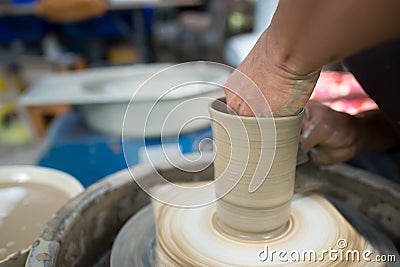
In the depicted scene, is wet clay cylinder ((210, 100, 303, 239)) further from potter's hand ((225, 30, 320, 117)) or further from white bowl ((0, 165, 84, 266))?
white bowl ((0, 165, 84, 266))

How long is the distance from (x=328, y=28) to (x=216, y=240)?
17.1 inches

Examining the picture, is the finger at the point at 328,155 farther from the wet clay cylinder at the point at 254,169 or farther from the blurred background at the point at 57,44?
the blurred background at the point at 57,44

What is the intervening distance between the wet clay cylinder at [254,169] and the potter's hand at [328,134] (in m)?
0.14

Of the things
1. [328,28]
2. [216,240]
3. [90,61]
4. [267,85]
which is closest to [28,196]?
[216,240]

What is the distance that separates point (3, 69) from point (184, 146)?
258 centimetres

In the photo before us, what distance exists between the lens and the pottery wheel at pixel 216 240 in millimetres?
684

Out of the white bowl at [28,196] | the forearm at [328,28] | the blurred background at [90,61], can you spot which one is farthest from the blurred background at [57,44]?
the forearm at [328,28]

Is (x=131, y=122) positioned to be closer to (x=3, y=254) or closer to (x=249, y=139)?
(x=3, y=254)

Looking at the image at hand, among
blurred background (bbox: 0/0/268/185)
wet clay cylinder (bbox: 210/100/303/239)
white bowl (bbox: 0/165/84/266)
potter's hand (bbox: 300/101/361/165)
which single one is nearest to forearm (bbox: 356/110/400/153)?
potter's hand (bbox: 300/101/361/165)

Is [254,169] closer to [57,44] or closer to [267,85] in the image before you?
[267,85]

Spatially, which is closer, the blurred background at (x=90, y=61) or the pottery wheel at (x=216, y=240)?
the pottery wheel at (x=216, y=240)

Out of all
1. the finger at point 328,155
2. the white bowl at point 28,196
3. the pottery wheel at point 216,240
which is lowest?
the white bowl at point 28,196

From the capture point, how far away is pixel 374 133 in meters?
0.92

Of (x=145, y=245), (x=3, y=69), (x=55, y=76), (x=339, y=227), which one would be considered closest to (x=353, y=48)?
(x=339, y=227)
